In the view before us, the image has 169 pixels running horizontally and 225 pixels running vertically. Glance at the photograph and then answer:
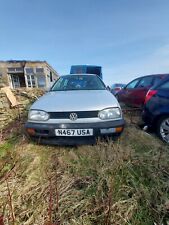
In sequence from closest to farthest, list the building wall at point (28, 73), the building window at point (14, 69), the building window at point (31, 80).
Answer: the building wall at point (28, 73) < the building window at point (14, 69) < the building window at point (31, 80)

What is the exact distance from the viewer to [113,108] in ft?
9.18

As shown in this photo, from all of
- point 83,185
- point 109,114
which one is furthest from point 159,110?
point 83,185

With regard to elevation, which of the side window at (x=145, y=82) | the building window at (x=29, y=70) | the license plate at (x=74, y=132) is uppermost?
the building window at (x=29, y=70)

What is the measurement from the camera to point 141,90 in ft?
18.7

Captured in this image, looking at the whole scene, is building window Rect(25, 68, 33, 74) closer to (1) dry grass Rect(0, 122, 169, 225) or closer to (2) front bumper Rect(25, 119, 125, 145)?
(1) dry grass Rect(0, 122, 169, 225)

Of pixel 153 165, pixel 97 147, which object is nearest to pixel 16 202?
pixel 97 147

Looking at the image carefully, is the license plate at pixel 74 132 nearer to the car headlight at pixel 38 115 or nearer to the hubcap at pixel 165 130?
the car headlight at pixel 38 115

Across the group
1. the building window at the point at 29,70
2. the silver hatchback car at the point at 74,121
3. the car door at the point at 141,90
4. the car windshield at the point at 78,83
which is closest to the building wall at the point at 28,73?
the building window at the point at 29,70

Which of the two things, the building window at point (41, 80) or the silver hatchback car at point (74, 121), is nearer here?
the silver hatchback car at point (74, 121)

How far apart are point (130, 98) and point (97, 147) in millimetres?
3931

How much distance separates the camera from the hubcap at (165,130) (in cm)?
341

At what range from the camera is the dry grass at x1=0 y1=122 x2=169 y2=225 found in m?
1.72

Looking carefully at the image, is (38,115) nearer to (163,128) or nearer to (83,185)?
(83,185)

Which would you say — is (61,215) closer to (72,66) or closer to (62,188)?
(62,188)
